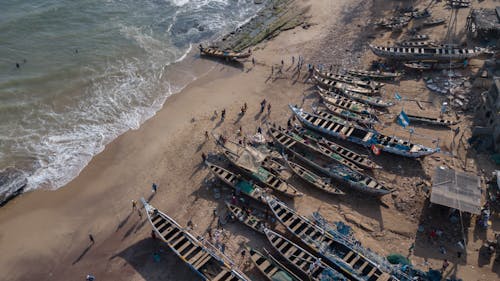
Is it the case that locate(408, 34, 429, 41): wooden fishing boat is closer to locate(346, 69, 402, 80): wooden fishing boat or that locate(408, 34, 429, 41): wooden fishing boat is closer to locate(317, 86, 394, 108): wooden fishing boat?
locate(346, 69, 402, 80): wooden fishing boat

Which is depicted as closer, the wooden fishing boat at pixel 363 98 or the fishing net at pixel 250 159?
the fishing net at pixel 250 159

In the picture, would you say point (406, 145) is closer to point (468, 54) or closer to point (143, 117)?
point (468, 54)

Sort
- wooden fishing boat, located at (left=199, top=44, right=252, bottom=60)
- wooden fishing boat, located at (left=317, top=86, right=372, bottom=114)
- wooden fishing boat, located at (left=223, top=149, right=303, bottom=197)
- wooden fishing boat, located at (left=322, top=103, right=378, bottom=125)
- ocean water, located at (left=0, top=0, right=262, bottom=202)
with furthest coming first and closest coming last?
wooden fishing boat, located at (left=199, top=44, right=252, bottom=60) < wooden fishing boat, located at (left=317, top=86, right=372, bottom=114) < ocean water, located at (left=0, top=0, right=262, bottom=202) < wooden fishing boat, located at (left=322, top=103, right=378, bottom=125) < wooden fishing boat, located at (left=223, top=149, right=303, bottom=197)

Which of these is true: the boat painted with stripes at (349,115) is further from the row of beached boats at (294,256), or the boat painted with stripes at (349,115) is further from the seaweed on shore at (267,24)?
A: the seaweed on shore at (267,24)

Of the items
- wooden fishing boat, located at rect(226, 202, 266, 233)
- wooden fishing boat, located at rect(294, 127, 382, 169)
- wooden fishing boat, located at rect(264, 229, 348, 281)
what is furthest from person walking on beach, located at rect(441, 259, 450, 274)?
wooden fishing boat, located at rect(226, 202, 266, 233)

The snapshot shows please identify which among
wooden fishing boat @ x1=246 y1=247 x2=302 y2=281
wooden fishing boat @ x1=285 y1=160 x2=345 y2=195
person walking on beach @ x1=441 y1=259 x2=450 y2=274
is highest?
wooden fishing boat @ x1=285 y1=160 x2=345 y2=195

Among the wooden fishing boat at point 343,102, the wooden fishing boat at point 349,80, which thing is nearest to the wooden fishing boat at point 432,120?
the wooden fishing boat at point 343,102

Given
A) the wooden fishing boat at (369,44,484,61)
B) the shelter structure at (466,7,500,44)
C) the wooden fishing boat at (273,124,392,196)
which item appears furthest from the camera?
the shelter structure at (466,7,500,44)
